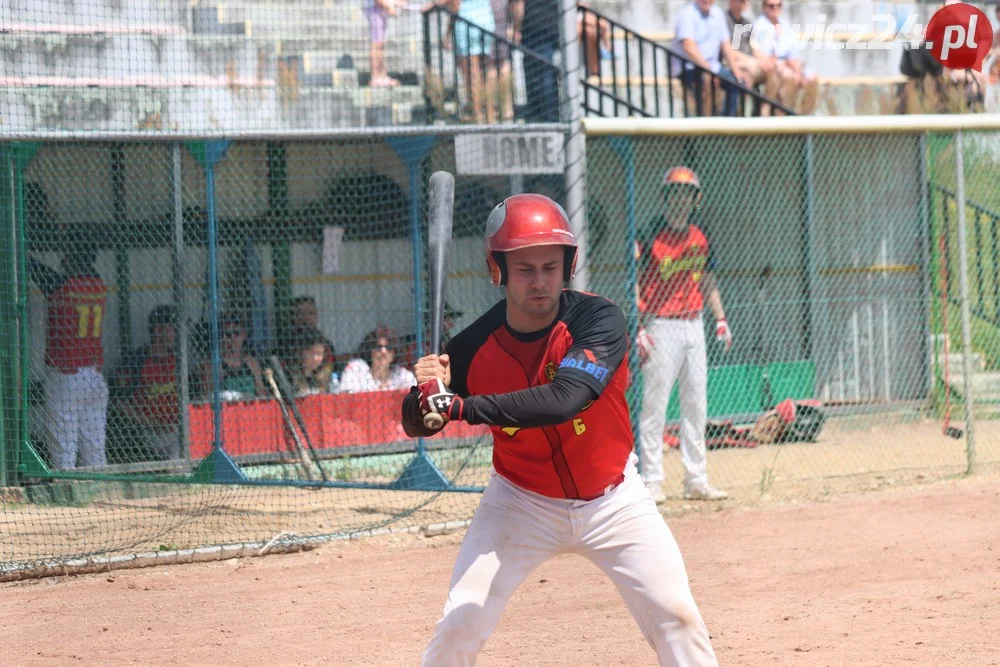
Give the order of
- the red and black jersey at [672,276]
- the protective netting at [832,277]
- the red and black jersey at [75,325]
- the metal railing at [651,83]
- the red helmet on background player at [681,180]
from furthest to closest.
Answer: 1. the protective netting at [832,277]
2. the metal railing at [651,83]
3. the red and black jersey at [75,325]
4. the red helmet on background player at [681,180]
5. the red and black jersey at [672,276]

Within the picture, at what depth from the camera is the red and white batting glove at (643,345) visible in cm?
865

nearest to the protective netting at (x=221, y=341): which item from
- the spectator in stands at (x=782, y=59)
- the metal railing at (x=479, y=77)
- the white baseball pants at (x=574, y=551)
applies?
the metal railing at (x=479, y=77)

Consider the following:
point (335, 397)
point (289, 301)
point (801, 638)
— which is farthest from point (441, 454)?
point (801, 638)

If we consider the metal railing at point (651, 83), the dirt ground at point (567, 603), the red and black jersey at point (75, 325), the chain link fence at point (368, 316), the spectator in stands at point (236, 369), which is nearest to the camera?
the dirt ground at point (567, 603)

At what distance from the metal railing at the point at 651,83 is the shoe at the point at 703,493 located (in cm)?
366

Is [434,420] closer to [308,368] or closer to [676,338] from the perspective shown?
[676,338]

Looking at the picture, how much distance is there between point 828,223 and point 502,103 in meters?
4.38

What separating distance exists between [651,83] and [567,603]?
301 inches

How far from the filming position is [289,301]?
35.4 feet

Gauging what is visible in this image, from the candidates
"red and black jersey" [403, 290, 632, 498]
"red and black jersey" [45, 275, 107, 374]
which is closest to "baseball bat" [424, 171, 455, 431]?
"red and black jersey" [403, 290, 632, 498]

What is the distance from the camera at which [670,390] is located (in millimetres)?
8789

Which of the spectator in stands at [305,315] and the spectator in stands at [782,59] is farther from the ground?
the spectator in stands at [782,59]

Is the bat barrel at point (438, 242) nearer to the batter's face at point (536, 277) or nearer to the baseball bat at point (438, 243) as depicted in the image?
the baseball bat at point (438, 243)

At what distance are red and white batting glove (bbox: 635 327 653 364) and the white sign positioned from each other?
1.38 meters
